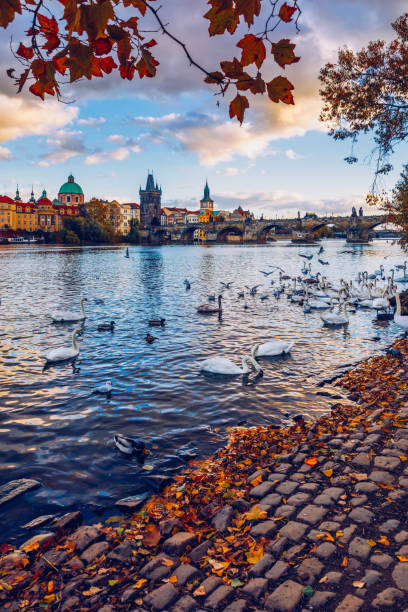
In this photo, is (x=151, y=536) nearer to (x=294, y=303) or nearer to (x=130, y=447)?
(x=130, y=447)

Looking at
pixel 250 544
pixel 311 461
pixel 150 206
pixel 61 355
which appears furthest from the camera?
pixel 150 206

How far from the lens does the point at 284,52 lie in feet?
7.23

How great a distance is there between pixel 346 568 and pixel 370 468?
1632mm

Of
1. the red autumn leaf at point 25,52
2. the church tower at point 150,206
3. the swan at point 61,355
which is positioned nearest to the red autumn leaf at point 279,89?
the red autumn leaf at point 25,52

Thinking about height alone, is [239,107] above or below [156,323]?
above

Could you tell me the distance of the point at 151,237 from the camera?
13925 cm

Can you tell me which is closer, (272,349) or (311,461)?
(311,461)

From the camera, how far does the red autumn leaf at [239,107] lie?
7.93ft

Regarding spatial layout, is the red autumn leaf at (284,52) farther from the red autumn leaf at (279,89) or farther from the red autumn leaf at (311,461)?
the red autumn leaf at (311,461)

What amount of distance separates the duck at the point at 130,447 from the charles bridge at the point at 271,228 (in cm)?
10742

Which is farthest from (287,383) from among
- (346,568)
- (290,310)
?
(290,310)

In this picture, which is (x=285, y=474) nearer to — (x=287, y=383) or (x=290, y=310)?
(x=287, y=383)

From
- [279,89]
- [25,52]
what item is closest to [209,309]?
[279,89]

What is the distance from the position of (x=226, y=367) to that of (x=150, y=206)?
16178cm
